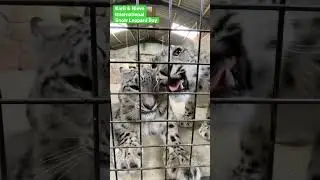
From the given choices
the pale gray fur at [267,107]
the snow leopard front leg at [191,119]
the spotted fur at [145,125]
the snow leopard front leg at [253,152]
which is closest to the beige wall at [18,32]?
the spotted fur at [145,125]

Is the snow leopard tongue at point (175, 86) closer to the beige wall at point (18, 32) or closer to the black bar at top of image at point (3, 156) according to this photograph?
the beige wall at point (18, 32)

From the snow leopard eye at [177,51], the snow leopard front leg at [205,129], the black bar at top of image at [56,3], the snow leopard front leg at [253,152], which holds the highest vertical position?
the black bar at top of image at [56,3]

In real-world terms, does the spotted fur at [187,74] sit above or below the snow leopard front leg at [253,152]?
above

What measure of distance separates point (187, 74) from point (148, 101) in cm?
14

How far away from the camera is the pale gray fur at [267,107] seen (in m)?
1.14

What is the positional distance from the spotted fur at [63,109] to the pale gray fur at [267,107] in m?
0.42

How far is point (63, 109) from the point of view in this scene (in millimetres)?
1111

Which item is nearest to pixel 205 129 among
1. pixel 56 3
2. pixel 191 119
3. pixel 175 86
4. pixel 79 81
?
pixel 191 119

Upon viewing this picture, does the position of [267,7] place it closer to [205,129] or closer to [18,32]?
[205,129]

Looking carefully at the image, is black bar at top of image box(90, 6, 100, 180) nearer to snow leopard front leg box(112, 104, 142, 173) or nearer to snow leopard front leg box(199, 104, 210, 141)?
snow leopard front leg box(112, 104, 142, 173)

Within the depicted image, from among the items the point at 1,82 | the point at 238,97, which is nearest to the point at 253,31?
the point at 238,97

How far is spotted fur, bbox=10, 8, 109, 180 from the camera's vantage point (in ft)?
3.55

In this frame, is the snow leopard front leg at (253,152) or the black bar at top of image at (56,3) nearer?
the black bar at top of image at (56,3)

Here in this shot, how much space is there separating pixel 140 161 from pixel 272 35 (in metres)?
0.59
